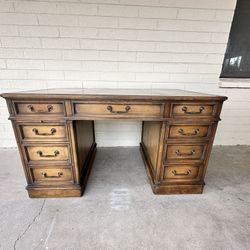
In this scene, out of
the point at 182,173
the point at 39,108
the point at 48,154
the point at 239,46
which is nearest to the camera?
the point at 39,108

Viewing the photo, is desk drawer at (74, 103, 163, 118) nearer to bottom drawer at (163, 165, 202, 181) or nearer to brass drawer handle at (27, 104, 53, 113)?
brass drawer handle at (27, 104, 53, 113)

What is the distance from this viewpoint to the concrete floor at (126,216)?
41.1 inches

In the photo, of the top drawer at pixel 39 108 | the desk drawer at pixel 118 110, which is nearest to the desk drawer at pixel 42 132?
the top drawer at pixel 39 108

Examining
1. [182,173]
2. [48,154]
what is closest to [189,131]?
[182,173]

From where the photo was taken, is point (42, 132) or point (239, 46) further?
point (239, 46)

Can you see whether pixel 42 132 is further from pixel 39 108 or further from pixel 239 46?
pixel 239 46

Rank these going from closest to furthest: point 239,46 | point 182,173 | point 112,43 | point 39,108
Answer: point 39,108 → point 182,173 → point 112,43 → point 239,46

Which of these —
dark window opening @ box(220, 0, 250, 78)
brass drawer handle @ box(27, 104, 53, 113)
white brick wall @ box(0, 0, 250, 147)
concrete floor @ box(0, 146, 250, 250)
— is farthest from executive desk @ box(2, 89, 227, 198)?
dark window opening @ box(220, 0, 250, 78)

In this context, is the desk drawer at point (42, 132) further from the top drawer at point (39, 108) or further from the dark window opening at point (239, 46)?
the dark window opening at point (239, 46)

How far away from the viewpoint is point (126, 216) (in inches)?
48.4

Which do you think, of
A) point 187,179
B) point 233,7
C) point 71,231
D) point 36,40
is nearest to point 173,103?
point 187,179

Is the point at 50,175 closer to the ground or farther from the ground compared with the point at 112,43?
closer to the ground

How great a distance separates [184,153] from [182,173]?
0.69 ft

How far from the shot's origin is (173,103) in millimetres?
1188
